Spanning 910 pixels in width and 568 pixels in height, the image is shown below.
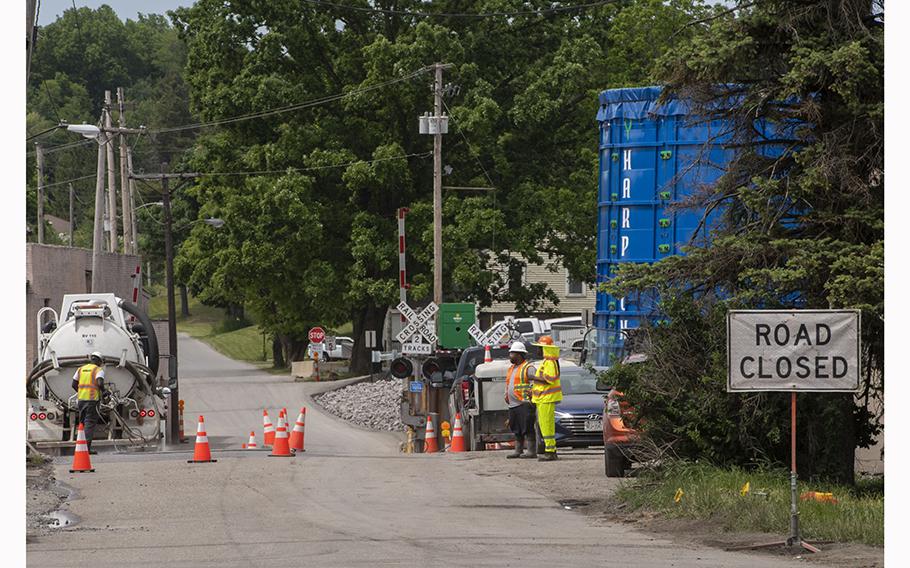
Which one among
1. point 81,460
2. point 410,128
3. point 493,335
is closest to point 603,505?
point 81,460

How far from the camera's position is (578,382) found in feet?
80.7

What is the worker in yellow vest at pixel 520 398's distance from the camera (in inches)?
864

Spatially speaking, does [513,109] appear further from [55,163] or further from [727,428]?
[55,163]

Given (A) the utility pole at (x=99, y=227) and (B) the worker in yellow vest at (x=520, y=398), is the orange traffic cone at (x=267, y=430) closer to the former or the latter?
(B) the worker in yellow vest at (x=520, y=398)

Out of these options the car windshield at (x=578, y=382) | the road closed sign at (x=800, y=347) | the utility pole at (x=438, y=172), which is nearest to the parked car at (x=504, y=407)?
the car windshield at (x=578, y=382)

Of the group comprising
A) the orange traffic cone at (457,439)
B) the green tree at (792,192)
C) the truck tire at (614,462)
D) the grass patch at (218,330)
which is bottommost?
the grass patch at (218,330)

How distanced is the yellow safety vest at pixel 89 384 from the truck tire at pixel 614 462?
425 inches

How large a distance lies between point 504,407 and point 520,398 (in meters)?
3.48

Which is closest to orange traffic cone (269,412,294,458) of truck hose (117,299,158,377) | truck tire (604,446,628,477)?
truck hose (117,299,158,377)

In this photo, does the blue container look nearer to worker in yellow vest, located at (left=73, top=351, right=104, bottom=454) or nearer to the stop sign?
worker in yellow vest, located at (left=73, top=351, right=104, bottom=454)

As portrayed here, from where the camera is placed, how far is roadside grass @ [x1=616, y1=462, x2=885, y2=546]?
Answer: 12992mm

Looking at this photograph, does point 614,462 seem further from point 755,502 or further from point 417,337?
point 417,337

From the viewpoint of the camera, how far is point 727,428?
52.5 feet

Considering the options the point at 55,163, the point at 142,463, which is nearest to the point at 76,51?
the point at 55,163
